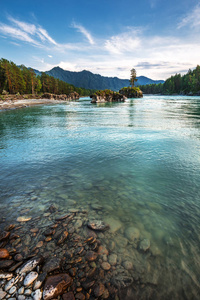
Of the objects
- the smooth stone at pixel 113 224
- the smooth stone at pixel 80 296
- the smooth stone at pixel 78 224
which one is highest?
the smooth stone at pixel 80 296

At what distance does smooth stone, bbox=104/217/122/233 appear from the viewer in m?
4.97

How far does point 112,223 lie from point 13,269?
304cm

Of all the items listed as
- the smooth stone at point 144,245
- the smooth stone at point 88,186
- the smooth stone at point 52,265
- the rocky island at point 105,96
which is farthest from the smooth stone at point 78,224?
the rocky island at point 105,96

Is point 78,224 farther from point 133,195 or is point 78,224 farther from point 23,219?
point 133,195

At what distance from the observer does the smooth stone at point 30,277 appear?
3247 millimetres

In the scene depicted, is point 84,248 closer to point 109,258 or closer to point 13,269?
point 109,258

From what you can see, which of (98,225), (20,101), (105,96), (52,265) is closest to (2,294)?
(52,265)

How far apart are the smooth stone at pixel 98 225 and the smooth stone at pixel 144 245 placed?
1.17 meters

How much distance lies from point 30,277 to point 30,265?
31cm

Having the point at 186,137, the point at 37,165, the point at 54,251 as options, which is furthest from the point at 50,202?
the point at 186,137

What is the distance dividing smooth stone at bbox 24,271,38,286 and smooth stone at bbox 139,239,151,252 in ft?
9.32

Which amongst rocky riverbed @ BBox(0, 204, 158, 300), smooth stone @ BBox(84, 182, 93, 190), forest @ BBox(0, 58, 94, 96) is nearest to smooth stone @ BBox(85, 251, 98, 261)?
rocky riverbed @ BBox(0, 204, 158, 300)

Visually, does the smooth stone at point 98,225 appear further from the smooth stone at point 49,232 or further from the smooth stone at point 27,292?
the smooth stone at point 27,292

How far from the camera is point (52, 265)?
3.63 metres
